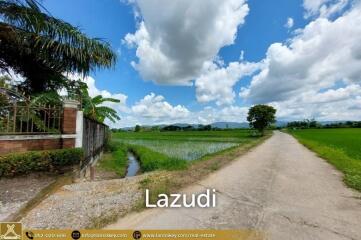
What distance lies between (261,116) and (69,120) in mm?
44871

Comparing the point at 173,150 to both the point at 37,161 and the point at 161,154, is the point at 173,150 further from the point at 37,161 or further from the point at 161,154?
the point at 37,161

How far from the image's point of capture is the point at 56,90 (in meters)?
9.51

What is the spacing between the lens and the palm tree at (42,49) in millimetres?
7090

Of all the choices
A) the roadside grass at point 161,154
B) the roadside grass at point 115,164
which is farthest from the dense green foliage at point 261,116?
the roadside grass at point 115,164

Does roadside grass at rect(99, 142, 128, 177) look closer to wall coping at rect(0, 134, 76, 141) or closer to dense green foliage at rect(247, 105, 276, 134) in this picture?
wall coping at rect(0, 134, 76, 141)

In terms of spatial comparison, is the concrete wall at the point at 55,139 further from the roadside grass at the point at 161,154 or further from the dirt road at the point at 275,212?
the dirt road at the point at 275,212

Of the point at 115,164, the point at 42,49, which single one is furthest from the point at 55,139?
the point at 115,164

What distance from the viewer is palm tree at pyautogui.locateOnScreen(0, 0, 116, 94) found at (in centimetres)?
709

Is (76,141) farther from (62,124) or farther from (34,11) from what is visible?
(34,11)

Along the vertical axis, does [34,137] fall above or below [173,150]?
above

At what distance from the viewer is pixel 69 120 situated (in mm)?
7289

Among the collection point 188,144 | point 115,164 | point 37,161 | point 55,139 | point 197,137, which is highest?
point 55,139

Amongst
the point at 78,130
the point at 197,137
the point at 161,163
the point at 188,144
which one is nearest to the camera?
the point at 78,130

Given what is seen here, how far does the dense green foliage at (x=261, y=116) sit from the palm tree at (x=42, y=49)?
42759mm
